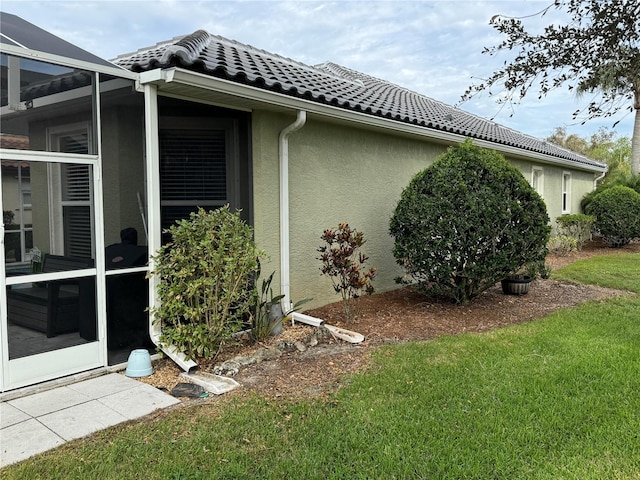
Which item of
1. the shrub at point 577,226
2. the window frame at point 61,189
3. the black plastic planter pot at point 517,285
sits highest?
the window frame at point 61,189

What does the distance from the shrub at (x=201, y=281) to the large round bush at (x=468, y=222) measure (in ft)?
9.90

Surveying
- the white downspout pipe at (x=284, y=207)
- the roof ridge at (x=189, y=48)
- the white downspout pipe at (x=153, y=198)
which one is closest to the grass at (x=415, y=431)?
the white downspout pipe at (x=153, y=198)

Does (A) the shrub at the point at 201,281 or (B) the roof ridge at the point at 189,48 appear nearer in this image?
(B) the roof ridge at the point at 189,48

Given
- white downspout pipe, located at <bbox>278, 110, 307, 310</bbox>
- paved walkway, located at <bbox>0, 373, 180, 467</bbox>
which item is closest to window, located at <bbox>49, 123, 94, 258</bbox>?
paved walkway, located at <bbox>0, 373, 180, 467</bbox>

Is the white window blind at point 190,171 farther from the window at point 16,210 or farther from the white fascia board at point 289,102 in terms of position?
the window at point 16,210

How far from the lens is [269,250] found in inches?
252

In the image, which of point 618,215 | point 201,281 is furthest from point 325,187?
point 618,215

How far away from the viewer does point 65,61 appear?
432cm

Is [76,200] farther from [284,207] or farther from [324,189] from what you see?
[324,189]

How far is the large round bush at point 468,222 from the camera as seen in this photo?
22.6 feet

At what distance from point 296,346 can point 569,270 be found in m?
8.38

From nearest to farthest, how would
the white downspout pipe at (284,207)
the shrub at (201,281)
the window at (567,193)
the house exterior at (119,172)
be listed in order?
the house exterior at (119,172) → the shrub at (201,281) → the white downspout pipe at (284,207) → the window at (567,193)

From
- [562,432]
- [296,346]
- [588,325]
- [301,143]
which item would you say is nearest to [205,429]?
[296,346]

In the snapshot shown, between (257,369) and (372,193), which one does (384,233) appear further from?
(257,369)
